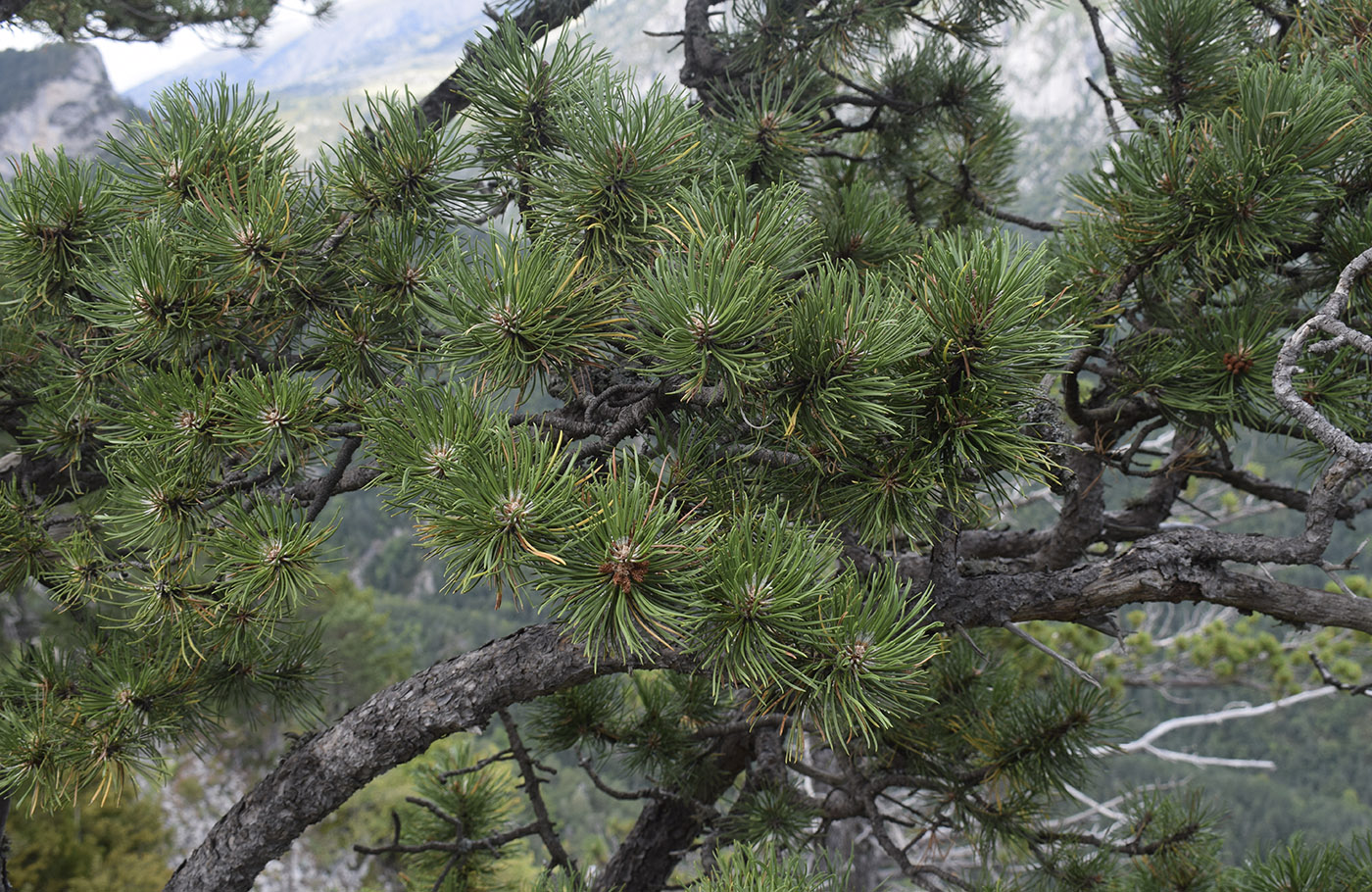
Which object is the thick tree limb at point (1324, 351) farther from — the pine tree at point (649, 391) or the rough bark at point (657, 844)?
the rough bark at point (657, 844)

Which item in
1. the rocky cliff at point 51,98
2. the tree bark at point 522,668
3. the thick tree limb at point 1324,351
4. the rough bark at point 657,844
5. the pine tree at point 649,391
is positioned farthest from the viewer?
the rocky cliff at point 51,98

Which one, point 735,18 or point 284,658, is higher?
point 735,18

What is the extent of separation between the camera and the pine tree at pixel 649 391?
0.71 metres

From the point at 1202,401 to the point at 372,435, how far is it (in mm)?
1000

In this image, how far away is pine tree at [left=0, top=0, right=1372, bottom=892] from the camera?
71cm

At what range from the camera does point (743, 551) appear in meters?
0.72

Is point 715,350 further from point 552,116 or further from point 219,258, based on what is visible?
point 219,258

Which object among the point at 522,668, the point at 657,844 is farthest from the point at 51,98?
the point at 522,668

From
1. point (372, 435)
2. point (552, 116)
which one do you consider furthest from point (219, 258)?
point (552, 116)

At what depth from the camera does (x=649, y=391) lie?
88 centimetres

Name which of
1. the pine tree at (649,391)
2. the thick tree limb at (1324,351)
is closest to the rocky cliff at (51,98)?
the pine tree at (649,391)

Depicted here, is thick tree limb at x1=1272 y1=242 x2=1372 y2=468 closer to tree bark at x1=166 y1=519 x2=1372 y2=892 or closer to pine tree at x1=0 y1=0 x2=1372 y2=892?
pine tree at x1=0 y1=0 x2=1372 y2=892

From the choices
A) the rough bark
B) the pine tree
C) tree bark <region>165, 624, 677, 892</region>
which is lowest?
the rough bark

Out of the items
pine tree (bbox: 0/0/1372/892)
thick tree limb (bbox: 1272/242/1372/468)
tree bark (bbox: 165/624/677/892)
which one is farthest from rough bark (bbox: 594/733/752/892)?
thick tree limb (bbox: 1272/242/1372/468)
